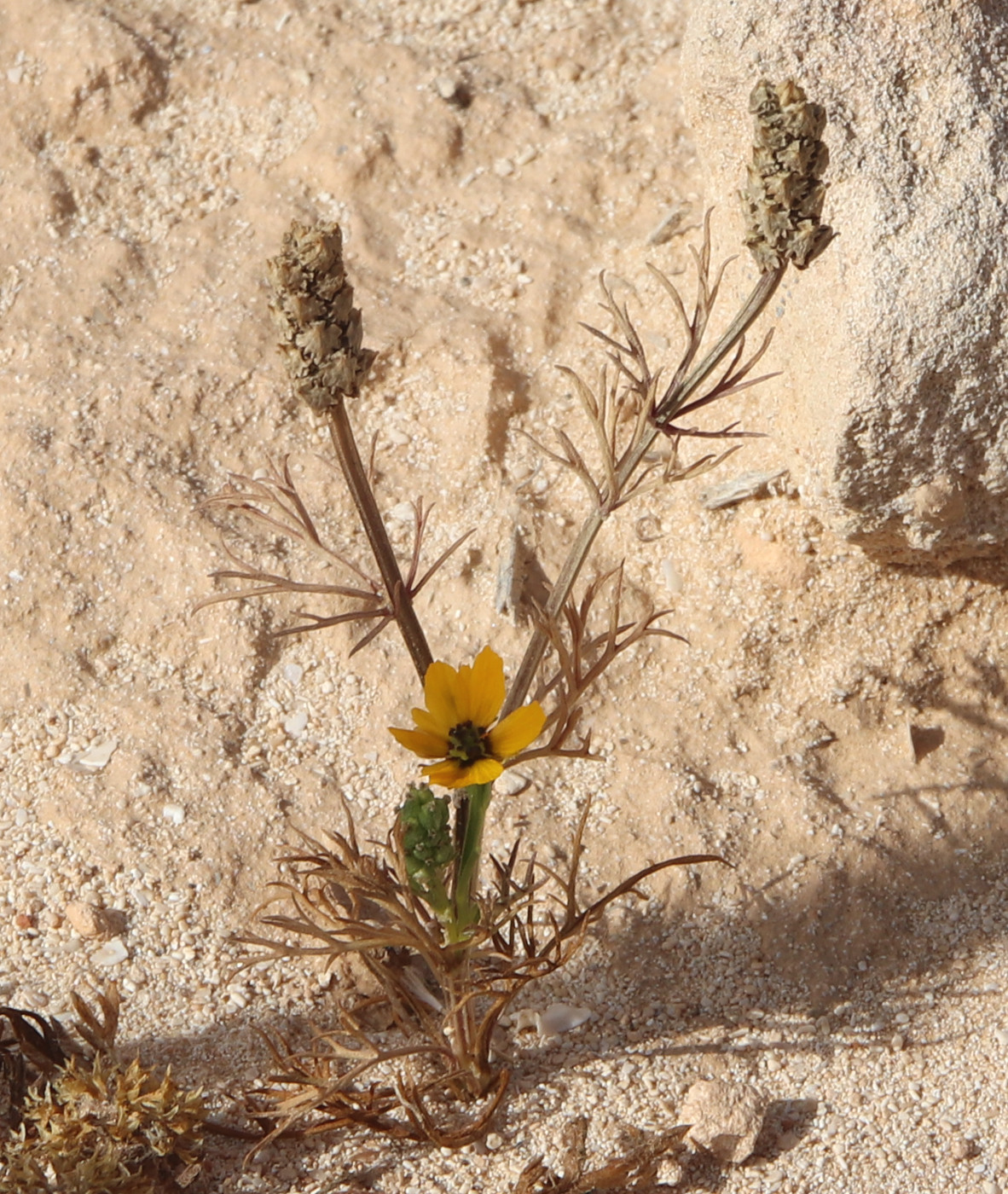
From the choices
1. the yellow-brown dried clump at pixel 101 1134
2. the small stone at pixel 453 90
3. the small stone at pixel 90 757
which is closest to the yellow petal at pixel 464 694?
the yellow-brown dried clump at pixel 101 1134

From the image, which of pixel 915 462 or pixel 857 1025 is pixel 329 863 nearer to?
pixel 857 1025

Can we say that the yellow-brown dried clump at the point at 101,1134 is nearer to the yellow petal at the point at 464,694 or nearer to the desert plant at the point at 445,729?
the desert plant at the point at 445,729

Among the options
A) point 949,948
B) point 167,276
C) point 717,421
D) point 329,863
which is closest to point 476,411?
point 717,421

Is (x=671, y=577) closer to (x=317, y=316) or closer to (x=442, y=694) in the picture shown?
(x=442, y=694)

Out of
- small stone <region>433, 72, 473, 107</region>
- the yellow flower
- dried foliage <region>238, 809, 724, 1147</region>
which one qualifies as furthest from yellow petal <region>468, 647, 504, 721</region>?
small stone <region>433, 72, 473, 107</region>

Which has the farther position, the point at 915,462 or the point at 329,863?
the point at 915,462
